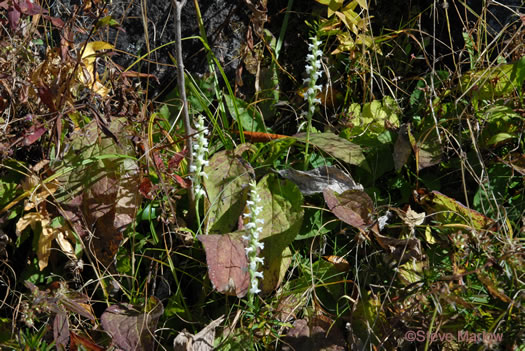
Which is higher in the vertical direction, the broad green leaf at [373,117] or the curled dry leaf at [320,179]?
the broad green leaf at [373,117]

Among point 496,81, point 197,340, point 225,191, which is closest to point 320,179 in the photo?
point 225,191

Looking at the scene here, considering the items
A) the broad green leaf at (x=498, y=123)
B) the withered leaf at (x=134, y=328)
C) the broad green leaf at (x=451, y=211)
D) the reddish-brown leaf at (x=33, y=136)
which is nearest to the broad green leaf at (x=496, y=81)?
the broad green leaf at (x=498, y=123)

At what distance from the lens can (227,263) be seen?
1525mm

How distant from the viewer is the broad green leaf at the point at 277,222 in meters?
1.62

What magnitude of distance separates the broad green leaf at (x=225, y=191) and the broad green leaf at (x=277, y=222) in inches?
2.5

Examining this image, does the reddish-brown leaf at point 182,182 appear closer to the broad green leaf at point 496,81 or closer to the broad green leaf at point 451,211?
the broad green leaf at point 451,211

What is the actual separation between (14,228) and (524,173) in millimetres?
1626

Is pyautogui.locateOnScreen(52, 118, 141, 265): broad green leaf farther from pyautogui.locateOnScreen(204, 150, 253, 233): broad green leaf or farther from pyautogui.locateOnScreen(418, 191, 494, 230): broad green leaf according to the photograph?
pyautogui.locateOnScreen(418, 191, 494, 230): broad green leaf

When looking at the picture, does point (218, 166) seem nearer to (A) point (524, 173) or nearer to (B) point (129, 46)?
(B) point (129, 46)

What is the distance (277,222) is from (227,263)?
0.24 metres

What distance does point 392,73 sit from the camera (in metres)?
2.25

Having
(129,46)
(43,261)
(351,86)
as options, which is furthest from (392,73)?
(43,261)

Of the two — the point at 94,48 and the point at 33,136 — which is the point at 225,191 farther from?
the point at 94,48

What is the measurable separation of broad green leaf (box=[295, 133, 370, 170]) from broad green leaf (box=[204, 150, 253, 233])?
23 cm
